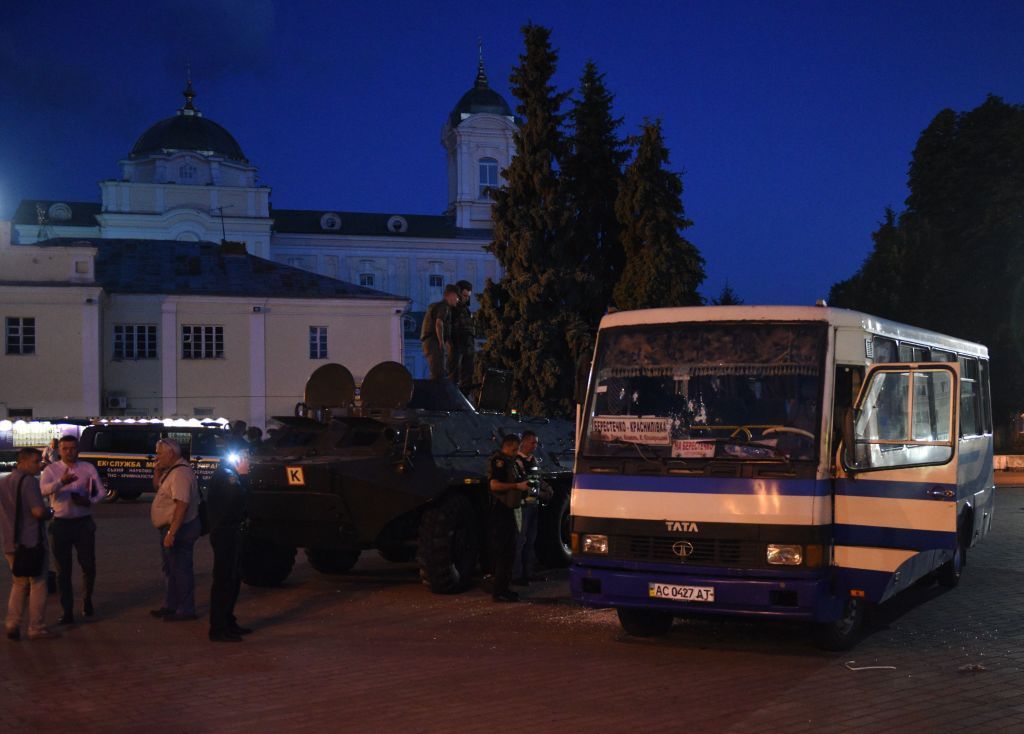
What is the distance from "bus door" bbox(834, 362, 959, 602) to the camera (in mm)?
9242

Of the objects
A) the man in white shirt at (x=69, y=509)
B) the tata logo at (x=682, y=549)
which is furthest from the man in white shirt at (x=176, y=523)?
the tata logo at (x=682, y=549)

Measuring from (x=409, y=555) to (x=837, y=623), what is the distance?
7.57 metres

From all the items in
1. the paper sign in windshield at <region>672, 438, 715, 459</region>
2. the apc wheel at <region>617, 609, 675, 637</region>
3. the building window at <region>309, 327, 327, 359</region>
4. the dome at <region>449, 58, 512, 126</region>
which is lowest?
the apc wheel at <region>617, 609, 675, 637</region>

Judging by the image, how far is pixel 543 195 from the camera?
1539 inches

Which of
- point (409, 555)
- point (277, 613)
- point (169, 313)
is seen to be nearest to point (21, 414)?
point (169, 313)

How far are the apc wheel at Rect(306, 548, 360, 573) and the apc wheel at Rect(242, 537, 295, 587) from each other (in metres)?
0.84

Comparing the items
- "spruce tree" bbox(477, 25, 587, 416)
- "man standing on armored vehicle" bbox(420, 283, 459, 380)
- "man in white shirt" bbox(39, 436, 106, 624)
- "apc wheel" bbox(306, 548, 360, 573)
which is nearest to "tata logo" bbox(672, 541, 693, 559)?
"man in white shirt" bbox(39, 436, 106, 624)

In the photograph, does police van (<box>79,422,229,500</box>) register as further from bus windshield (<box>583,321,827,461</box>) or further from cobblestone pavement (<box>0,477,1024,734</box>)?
bus windshield (<box>583,321,827,461</box>)

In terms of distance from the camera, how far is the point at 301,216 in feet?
316

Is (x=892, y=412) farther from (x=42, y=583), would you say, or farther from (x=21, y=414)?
(x=21, y=414)

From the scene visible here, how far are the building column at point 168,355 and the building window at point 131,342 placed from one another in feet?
1.65

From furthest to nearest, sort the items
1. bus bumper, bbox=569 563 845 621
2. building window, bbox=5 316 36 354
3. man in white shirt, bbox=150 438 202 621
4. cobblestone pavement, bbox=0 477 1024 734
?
building window, bbox=5 316 36 354 → man in white shirt, bbox=150 438 202 621 → bus bumper, bbox=569 563 845 621 → cobblestone pavement, bbox=0 477 1024 734

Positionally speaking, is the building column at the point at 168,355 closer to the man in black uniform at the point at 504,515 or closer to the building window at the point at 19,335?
the building window at the point at 19,335

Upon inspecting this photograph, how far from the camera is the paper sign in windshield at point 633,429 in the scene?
31.8ft
